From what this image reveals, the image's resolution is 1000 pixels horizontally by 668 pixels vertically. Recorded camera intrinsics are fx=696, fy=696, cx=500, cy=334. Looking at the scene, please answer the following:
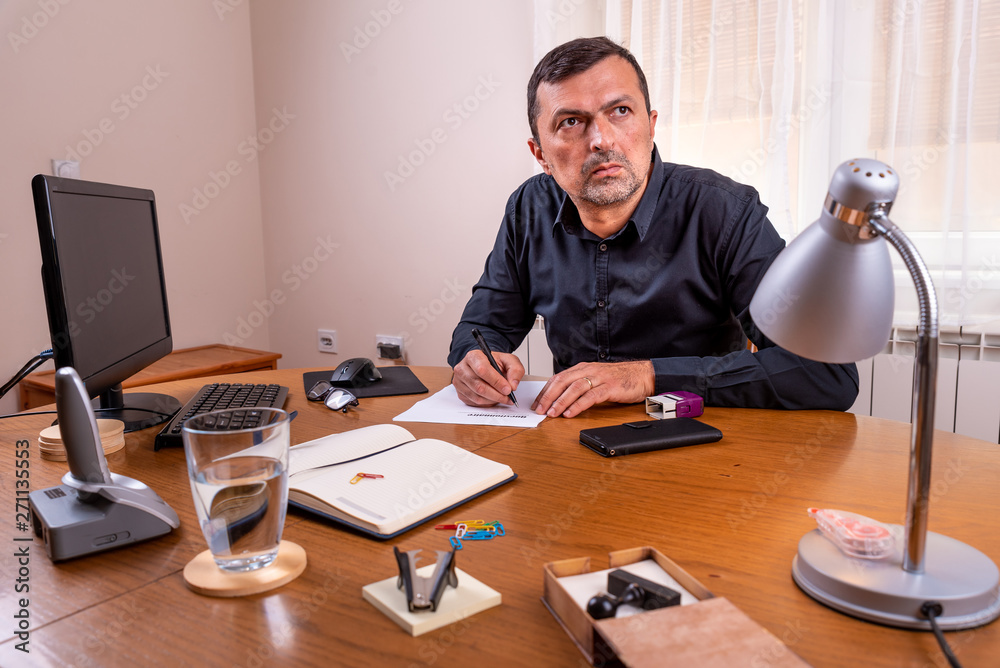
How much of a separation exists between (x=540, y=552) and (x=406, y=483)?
22cm

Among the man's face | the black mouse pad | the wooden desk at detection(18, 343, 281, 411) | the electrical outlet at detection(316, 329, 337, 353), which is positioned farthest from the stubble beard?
the electrical outlet at detection(316, 329, 337, 353)

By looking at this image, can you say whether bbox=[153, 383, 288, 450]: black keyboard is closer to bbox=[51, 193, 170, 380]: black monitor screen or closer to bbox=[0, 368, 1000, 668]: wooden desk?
bbox=[0, 368, 1000, 668]: wooden desk

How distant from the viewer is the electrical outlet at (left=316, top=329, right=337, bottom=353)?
3.18m

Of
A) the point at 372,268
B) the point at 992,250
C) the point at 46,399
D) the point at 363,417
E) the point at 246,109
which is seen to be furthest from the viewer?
the point at 246,109

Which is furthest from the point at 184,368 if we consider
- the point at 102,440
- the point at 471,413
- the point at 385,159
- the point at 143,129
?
the point at 471,413

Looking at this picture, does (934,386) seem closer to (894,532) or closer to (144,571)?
(894,532)

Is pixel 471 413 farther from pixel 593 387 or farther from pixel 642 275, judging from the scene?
pixel 642 275

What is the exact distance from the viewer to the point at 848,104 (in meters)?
1.89

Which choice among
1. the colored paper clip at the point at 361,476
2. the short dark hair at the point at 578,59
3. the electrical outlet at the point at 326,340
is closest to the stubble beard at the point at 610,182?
the short dark hair at the point at 578,59

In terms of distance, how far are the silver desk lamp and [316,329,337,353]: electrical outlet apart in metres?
2.77

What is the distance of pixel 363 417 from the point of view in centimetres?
123

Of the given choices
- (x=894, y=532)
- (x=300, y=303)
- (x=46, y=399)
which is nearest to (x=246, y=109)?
(x=300, y=303)

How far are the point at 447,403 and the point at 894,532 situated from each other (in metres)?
0.82

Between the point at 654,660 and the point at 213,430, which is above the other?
the point at 213,430
